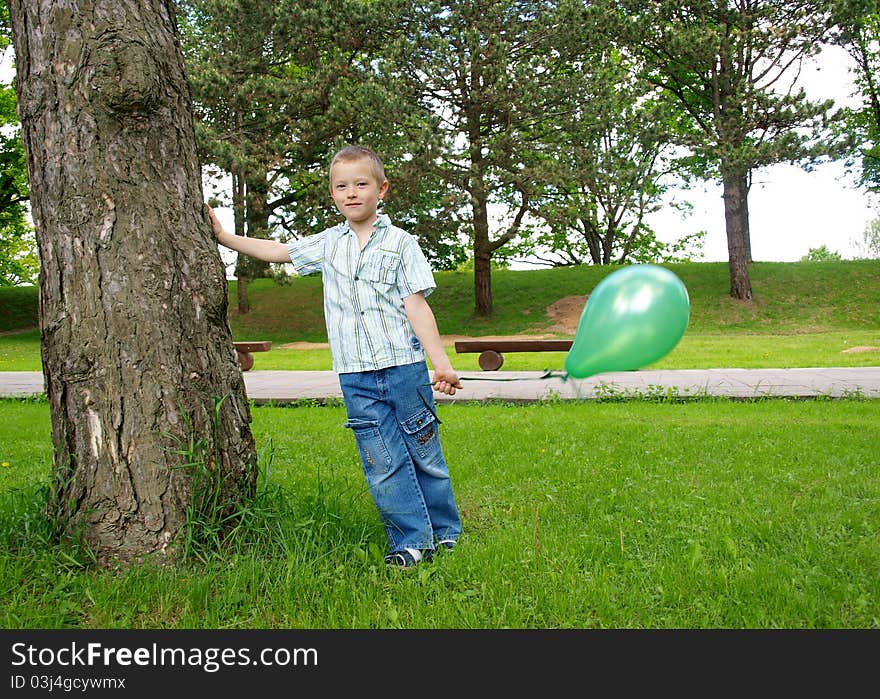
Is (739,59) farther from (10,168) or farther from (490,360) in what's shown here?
(10,168)

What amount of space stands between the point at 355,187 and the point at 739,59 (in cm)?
2312

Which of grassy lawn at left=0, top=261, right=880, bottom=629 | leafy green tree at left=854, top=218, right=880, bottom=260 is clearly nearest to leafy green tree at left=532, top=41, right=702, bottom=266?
grassy lawn at left=0, top=261, right=880, bottom=629

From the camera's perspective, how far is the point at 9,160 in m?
27.5

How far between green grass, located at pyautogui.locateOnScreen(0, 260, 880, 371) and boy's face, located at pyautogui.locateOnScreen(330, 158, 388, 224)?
41.8 ft

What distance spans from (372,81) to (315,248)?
17.2m

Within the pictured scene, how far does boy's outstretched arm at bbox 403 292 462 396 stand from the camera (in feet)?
9.11

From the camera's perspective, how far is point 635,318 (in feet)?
8.50

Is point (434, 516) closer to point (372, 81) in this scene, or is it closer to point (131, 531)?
point (131, 531)

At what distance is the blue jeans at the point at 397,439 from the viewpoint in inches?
115

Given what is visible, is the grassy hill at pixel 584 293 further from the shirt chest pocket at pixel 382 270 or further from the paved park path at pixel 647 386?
the shirt chest pocket at pixel 382 270

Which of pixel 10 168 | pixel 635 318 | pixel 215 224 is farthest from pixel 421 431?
pixel 10 168

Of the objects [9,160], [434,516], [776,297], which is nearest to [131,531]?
[434,516]

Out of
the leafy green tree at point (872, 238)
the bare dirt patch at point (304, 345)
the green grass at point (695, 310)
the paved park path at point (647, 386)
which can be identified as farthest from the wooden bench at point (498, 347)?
the leafy green tree at point (872, 238)

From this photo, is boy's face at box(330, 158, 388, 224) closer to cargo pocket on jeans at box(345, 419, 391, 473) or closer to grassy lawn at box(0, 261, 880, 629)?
cargo pocket on jeans at box(345, 419, 391, 473)
